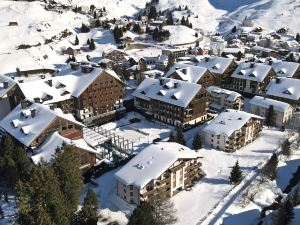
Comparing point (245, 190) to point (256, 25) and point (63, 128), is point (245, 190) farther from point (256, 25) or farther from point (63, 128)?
point (256, 25)

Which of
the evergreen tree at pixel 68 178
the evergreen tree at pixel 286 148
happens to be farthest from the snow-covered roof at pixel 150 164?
the evergreen tree at pixel 286 148

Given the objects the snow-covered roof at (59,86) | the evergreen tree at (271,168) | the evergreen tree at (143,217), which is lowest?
the evergreen tree at (271,168)

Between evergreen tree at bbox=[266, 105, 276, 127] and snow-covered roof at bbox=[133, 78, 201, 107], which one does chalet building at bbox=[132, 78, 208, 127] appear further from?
evergreen tree at bbox=[266, 105, 276, 127]

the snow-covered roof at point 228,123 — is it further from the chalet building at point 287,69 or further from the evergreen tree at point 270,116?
the chalet building at point 287,69

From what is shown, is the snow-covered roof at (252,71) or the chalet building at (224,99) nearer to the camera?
the chalet building at (224,99)

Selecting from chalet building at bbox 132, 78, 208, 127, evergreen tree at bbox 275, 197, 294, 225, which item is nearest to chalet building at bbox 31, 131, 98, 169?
chalet building at bbox 132, 78, 208, 127

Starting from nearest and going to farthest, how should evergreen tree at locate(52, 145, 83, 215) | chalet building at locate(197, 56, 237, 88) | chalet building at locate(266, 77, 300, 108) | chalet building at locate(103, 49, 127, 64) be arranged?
evergreen tree at locate(52, 145, 83, 215) → chalet building at locate(266, 77, 300, 108) → chalet building at locate(197, 56, 237, 88) → chalet building at locate(103, 49, 127, 64)
